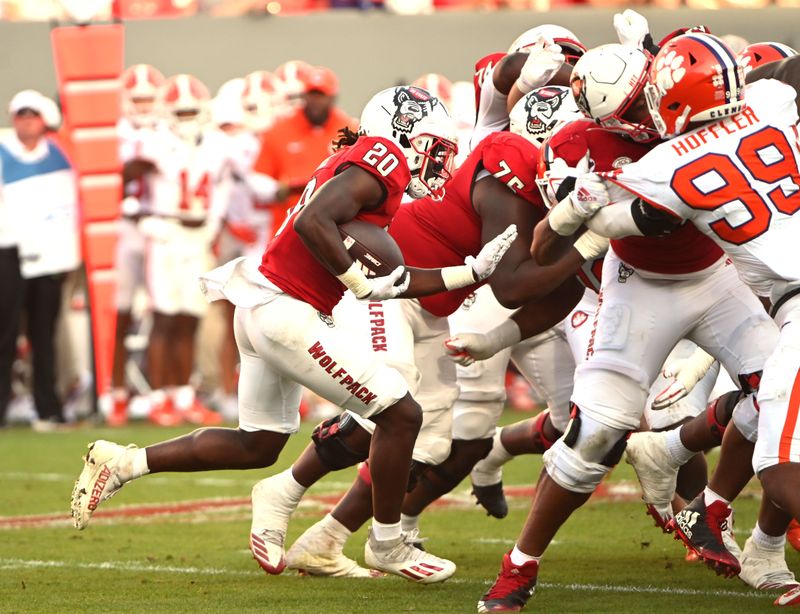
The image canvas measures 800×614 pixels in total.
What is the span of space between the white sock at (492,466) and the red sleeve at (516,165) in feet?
5.25

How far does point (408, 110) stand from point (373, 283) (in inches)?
27.6

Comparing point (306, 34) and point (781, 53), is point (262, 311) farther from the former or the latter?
point (306, 34)

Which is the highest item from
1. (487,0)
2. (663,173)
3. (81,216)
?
(663,173)

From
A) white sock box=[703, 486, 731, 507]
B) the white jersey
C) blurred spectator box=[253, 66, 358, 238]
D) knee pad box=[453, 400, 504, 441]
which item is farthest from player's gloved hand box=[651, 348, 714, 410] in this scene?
the white jersey

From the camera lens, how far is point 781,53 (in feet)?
20.7

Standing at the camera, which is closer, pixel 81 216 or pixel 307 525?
pixel 307 525

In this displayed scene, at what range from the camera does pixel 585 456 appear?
508 centimetres

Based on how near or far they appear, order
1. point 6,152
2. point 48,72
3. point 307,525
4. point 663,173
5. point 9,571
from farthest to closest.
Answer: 1. point 48,72
2. point 6,152
3. point 307,525
4. point 9,571
5. point 663,173

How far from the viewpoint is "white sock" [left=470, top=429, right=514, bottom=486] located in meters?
6.84

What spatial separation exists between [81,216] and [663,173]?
7.68 m

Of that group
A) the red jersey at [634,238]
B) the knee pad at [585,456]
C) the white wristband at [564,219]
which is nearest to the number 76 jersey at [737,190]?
the white wristband at [564,219]

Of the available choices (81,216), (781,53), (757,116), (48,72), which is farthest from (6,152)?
(757,116)

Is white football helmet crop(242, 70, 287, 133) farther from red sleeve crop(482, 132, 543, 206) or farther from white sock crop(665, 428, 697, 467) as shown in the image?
white sock crop(665, 428, 697, 467)

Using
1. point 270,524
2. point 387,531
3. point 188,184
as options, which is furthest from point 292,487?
point 188,184
